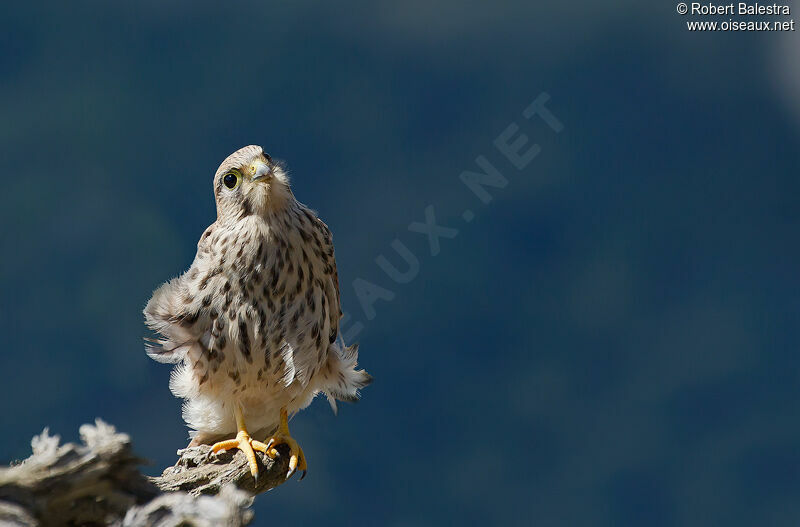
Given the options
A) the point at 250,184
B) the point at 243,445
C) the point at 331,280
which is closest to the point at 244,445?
the point at 243,445

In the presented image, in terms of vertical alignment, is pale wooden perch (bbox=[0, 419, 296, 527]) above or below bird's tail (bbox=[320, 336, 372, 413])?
below

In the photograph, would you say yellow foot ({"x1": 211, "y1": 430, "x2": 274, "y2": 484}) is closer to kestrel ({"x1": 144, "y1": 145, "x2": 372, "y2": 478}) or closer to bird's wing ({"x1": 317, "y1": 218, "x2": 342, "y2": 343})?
kestrel ({"x1": 144, "y1": 145, "x2": 372, "y2": 478})

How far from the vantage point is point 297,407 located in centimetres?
457

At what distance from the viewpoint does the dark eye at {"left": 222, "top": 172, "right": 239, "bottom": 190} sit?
166 inches

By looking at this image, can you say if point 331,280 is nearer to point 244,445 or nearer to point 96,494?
point 244,445

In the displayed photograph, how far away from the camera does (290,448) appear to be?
14.4 ft

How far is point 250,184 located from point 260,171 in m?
0.11

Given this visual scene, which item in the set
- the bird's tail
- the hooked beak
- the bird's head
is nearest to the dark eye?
Answer: the bird's head

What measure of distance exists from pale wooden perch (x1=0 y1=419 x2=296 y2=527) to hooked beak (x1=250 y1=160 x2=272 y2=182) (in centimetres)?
146

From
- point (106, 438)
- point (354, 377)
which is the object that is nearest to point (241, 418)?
point (354, 377)

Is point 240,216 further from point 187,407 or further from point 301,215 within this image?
point 187,407

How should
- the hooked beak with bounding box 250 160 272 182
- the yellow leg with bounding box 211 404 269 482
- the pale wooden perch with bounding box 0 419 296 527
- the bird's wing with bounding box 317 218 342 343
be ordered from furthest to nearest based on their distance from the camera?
the bird's wing with bounding box 317 218 342 343 → the yellow leg with bounding box 211 404 269 482 → the hooked beak with bounding box 250 160 272 182 → the pale wooden perch with bounding box 0 419 296 527

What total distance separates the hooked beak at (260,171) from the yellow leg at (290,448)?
124 centimetres

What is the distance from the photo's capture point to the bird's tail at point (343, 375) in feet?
15.0
